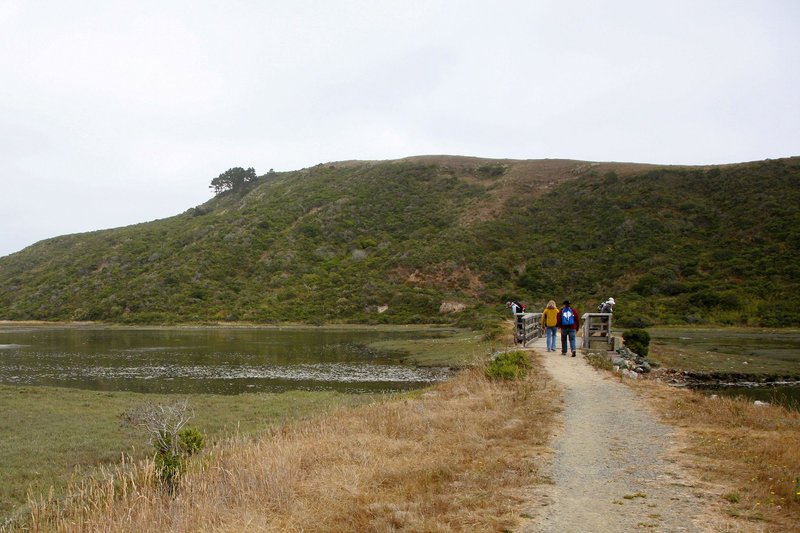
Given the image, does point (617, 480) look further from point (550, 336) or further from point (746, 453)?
point (550, 336)

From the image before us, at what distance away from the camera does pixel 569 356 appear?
19.2 meters

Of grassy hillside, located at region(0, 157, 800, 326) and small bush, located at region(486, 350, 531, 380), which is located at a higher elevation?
grassy hillside, located at region(0, 157, 800, 326)

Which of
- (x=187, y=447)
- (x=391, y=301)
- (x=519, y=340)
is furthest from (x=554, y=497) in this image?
(x=391, y=301)

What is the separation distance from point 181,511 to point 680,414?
29.4 ft

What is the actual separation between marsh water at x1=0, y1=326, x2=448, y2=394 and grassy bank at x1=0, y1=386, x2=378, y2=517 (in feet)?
7.63

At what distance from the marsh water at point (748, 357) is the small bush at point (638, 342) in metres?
2.18

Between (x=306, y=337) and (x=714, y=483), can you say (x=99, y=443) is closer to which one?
(x=714, y=483)

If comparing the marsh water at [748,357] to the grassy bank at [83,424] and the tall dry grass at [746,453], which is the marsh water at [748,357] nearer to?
the tall dry grass at [746,453]

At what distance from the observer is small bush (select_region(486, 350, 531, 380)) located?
572 inches

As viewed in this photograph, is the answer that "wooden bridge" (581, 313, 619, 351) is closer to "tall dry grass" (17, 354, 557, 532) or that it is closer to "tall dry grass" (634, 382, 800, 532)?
"tall dry grass" (634, 382, 800, 532)

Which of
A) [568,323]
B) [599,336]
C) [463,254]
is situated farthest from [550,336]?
[463,254]

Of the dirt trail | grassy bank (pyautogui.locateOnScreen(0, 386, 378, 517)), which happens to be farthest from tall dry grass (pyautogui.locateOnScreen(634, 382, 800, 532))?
grassy bank (pyautogui.locateOnScreen(0, 386, 378, 517))

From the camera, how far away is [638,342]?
22500 mm

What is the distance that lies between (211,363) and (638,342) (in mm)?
21206
